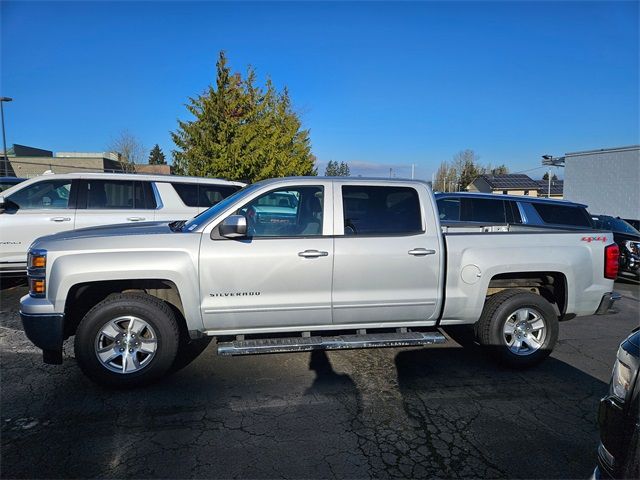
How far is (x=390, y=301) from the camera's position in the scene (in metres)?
4.12

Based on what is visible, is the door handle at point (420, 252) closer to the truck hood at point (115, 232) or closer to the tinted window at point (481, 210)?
the truck hood at point (115, 232)

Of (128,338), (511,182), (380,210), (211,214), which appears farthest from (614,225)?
(511,182)

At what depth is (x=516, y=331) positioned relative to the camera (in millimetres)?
4406

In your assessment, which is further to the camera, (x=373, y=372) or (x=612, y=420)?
(x=373, y=372)

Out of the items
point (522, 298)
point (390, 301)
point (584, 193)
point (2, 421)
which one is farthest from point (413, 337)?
point (584, 193)

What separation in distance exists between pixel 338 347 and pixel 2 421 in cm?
277

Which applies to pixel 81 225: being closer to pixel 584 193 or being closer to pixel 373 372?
pixel 373 372

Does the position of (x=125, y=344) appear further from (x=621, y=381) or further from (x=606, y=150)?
(x=606, y=150)

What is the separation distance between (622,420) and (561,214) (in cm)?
796

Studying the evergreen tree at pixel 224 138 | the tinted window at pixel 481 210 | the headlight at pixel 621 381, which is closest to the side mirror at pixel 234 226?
the headlight at pixel 621 381

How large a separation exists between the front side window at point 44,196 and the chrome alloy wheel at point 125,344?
15.0 feet

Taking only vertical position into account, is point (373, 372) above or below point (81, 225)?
below

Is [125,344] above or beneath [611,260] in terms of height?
beneath

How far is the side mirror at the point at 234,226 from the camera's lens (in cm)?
365
